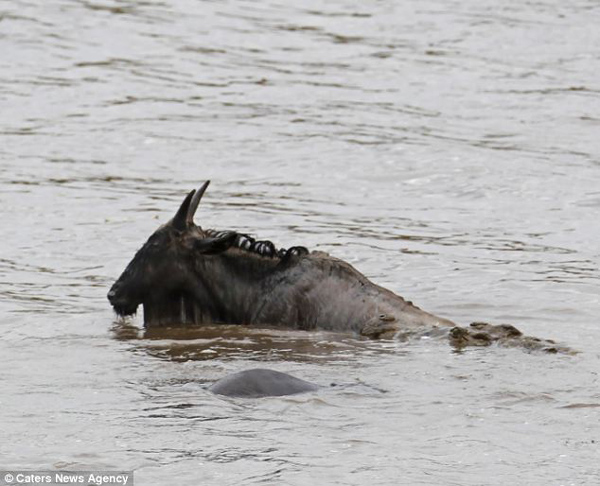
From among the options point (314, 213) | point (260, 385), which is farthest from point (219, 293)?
point (314, 213)

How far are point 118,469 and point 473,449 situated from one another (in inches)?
66.9

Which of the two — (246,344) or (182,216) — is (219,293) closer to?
(182,216)

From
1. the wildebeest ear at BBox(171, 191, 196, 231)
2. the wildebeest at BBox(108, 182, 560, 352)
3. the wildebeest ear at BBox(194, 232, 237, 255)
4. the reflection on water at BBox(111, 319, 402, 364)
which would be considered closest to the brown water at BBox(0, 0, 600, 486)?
the reflection on water at BBox(111, 319, 402, 364)

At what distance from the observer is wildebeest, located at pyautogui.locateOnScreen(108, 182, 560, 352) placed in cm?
1094

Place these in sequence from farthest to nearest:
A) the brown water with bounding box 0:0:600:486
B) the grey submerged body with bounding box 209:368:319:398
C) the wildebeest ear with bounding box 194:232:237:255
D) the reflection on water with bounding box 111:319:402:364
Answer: the wildebeest ear with bounding box 194:232:237:255, the reflection on water with bounding box 111:319:402:364, the grey submerged body with bounding box 209:368:319:398, the brown water with bounding box 0:0:600:486

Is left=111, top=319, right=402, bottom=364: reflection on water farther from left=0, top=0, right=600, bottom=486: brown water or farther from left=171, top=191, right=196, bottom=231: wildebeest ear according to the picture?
left=171, top=191, right=196, bottom=231: wildebeest ear

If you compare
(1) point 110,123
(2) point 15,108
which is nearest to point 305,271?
(1) point 110,123

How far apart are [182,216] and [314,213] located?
3740 mm

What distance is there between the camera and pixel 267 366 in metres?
9.73

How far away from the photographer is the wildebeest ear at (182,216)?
36.9 ft

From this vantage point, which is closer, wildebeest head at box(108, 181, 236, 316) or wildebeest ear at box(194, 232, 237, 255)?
wildebeest ear at box(194, 232, 237, 255)

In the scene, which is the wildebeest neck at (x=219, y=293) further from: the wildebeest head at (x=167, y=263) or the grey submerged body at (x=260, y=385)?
the grey submerged body at (x=260, y=385)

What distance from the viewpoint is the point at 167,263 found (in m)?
11.4

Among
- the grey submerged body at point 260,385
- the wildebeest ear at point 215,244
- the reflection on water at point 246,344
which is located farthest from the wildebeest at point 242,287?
the grey submerged body at point 260,385
